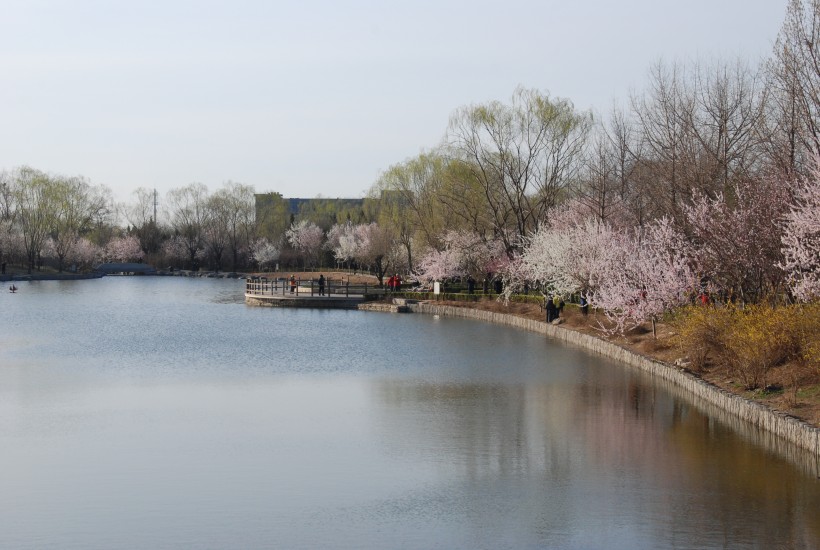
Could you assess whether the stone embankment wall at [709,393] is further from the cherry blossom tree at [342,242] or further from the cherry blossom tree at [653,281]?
the cherry blossom tree at [342,242]

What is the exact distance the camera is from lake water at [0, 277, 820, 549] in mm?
12531

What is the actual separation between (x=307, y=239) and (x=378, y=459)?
95191 mm

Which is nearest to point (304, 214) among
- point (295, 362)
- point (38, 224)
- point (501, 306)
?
point (38, 224)

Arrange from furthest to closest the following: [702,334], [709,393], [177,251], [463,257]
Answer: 1. [177,251]
2. [463,257]
3. [702,334]
4. [709,393]

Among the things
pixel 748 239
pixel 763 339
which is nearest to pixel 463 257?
pixel 748 239

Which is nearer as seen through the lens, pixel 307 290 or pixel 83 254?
pixel 307 290

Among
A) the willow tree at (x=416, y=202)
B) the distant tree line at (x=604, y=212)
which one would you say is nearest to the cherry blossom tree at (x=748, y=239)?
the distant tree line at (x=604, y=212)

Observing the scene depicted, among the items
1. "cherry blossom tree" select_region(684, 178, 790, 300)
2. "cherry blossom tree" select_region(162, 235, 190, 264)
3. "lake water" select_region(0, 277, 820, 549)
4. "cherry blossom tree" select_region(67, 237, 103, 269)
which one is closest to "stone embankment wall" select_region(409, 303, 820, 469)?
"lake water" select_region(0, 277, 820, 549)

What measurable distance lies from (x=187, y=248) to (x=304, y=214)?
50.0 feet

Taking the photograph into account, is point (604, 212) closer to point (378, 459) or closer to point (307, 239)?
point (378, 459)

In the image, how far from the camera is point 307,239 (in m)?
111

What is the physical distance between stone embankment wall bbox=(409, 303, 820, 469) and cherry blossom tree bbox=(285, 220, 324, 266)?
224ft

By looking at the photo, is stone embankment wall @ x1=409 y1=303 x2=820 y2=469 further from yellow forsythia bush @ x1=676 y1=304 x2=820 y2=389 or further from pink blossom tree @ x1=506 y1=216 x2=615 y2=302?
pink blossom tree @ x1=506 y1=216 x2=615 y2=302

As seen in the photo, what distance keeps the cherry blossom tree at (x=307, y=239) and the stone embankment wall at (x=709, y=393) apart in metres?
68.2
